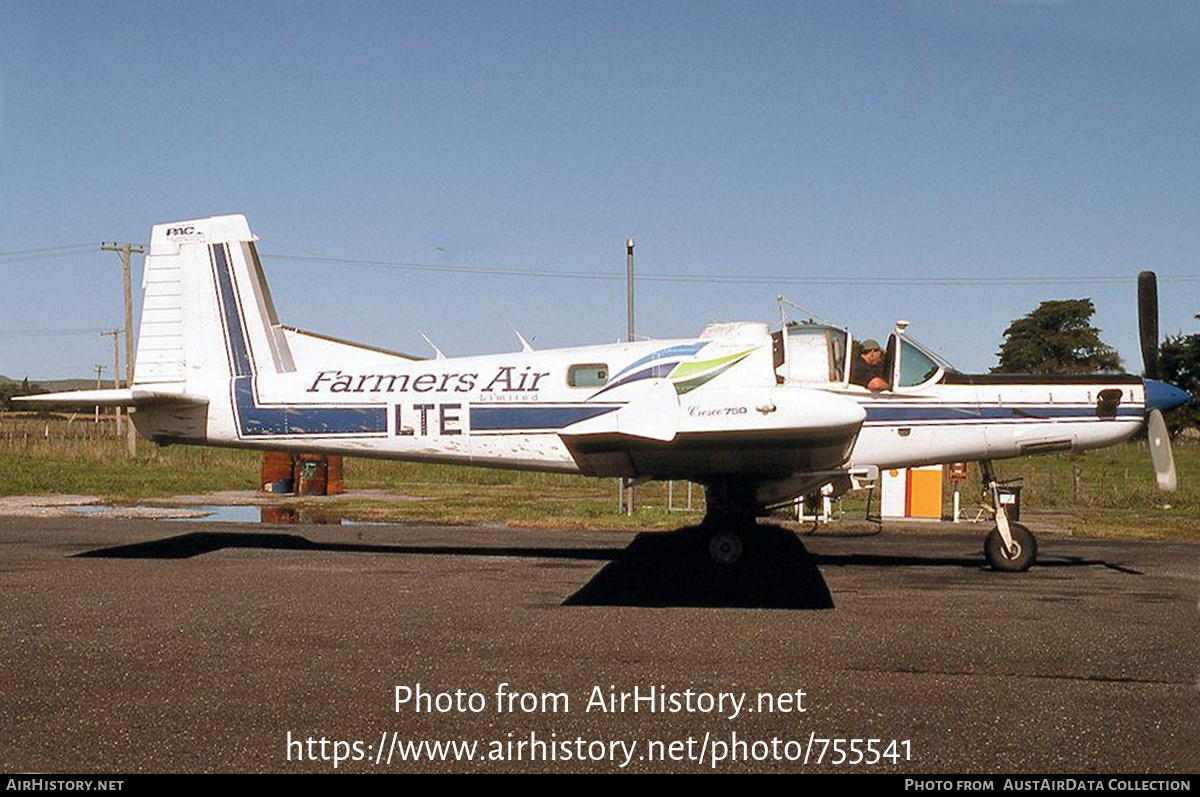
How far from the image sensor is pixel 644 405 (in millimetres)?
11070

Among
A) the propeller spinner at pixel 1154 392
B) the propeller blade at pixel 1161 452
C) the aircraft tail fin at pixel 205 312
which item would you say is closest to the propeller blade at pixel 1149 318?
the propeller spinner at pixel 1154 392

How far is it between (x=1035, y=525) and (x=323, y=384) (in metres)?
12.6

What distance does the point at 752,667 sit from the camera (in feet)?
24.7

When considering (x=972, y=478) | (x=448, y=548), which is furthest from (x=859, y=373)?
(x=972, y=478)

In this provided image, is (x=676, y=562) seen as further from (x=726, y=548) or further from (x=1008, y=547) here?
(x=1008, y=547)

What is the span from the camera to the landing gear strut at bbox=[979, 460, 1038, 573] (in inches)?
497

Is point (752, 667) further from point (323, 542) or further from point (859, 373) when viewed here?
point (323, 542)

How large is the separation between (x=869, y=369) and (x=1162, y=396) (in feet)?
11.1

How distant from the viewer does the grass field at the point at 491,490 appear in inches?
777

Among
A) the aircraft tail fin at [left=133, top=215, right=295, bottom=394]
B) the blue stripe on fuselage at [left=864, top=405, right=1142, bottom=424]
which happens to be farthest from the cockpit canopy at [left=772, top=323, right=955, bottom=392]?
the aircraft tail fin at [left=133, top=215, right=295, bottom=394]

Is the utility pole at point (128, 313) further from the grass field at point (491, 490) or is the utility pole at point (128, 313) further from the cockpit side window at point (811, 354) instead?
the cockpit side window at point (811, 354)

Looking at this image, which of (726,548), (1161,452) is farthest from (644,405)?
(1161,452)

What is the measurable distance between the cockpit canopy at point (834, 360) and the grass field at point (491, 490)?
244 inches
